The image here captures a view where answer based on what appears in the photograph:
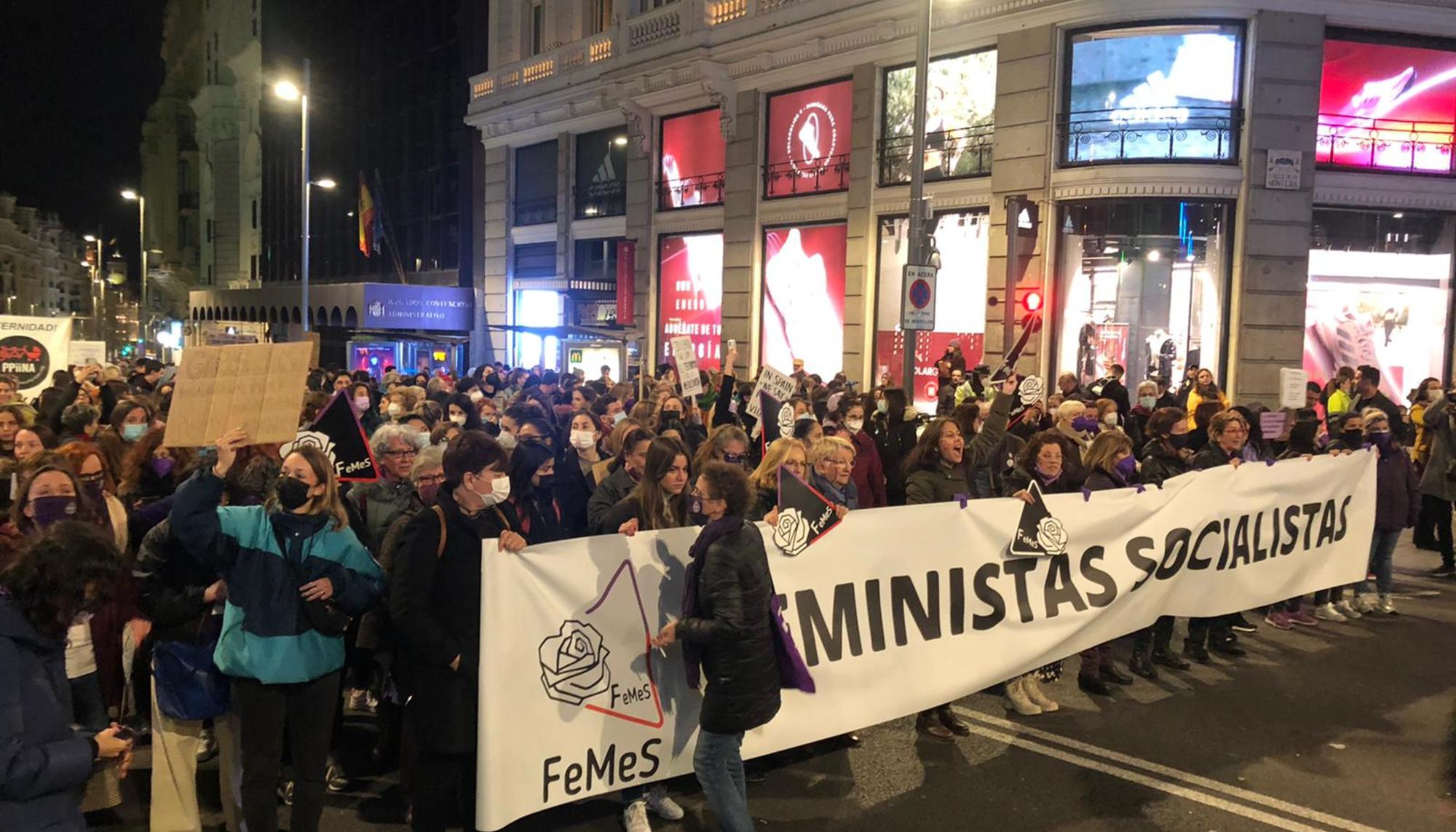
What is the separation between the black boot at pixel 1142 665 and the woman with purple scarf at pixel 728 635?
4082 mm

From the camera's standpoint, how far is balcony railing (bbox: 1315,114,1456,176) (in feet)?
57.1

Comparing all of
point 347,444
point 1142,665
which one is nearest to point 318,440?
A: point 347,444

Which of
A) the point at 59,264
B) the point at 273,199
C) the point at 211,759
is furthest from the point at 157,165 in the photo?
the point at 211,759

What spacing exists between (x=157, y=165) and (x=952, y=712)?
117377 millimetres

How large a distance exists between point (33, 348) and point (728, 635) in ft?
48.7

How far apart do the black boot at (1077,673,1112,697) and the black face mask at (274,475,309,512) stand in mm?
5242

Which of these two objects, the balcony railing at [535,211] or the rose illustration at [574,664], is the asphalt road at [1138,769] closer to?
the rose illustration at [574,664]

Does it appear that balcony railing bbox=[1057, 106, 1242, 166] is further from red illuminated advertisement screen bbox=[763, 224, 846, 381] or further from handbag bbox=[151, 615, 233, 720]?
handbag bbox=[151, 615, 233, 720]

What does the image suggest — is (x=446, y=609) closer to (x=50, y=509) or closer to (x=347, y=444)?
(x=50, y=509)

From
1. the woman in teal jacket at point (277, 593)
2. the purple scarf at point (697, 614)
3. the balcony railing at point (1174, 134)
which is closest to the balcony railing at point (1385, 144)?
the balcony railing at point (1174, 134)

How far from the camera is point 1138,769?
5.80m

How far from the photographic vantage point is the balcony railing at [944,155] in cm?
1883

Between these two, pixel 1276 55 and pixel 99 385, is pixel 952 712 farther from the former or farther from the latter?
pixel 1276 55

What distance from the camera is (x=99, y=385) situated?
13.2m
